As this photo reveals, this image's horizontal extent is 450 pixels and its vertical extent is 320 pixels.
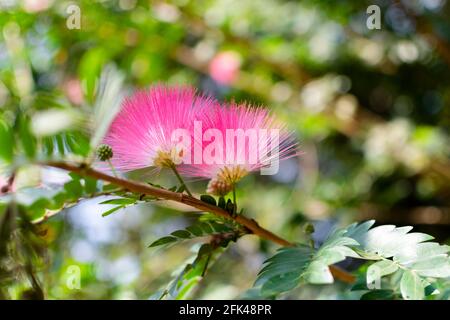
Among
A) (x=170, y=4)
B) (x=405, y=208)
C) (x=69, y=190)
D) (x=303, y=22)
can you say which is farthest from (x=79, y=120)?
(x=405, y=208)

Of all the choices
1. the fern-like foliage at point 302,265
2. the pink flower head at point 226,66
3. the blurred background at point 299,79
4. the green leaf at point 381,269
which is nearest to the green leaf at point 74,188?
the fern-like foliage at point 302,265

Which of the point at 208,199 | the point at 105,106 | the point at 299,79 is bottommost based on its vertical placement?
the point at 208,199

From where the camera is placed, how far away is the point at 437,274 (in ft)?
1.98

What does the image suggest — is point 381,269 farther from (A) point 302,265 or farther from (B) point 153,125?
(B) point 153,125

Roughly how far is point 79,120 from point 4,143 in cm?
17

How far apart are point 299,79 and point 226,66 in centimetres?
36

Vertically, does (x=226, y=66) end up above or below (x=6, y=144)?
above

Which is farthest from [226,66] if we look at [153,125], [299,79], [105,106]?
[153,125]

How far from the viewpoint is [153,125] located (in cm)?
65

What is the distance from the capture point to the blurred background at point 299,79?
2.05m

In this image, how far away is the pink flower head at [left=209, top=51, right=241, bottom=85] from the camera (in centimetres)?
229

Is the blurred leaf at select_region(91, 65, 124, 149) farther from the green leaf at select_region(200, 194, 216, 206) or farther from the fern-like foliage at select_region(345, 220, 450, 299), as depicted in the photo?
the fern-like foliage at select_region(345, 220, 450, 299)

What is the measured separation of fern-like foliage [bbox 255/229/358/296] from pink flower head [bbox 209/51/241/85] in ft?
5.47
